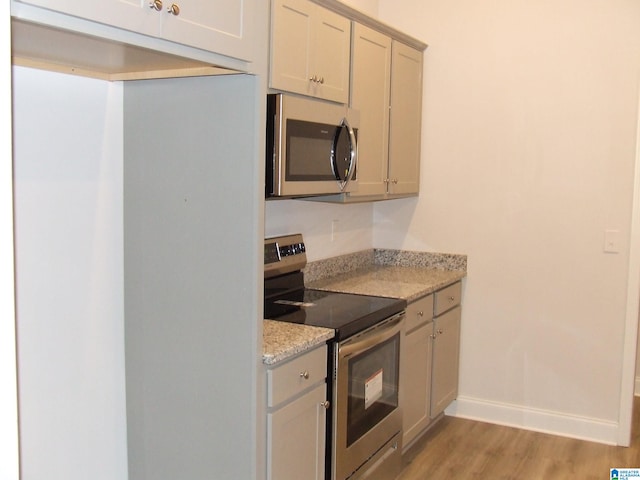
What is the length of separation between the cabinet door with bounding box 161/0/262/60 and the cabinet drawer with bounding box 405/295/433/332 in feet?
5.84

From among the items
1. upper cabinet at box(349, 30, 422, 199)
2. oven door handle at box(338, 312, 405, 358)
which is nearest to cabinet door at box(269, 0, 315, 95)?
upper cabinet at box(349, 30, 422, 199)

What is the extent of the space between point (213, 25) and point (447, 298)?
8.10 ft

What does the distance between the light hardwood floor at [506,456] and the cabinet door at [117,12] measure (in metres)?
2.56

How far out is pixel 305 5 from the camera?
2744 millimetres

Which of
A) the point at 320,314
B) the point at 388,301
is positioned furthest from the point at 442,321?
the point at 320,314

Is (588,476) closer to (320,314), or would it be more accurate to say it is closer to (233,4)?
(320,314)

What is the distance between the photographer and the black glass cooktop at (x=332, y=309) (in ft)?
8.66

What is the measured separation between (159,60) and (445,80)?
8.42 feet

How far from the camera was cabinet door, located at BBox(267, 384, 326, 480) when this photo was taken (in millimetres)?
2221

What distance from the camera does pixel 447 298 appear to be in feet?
12.8

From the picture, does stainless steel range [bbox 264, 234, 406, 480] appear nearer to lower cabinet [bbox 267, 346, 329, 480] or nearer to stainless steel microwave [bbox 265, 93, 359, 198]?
lower cabinet [bbox 267, 346, 329, 480]

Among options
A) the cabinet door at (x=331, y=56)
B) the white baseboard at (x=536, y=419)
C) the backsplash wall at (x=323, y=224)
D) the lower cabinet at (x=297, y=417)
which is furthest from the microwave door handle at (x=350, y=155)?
the white baseboard at (x=536, y=419)

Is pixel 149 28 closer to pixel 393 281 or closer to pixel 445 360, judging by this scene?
pixel 393 281

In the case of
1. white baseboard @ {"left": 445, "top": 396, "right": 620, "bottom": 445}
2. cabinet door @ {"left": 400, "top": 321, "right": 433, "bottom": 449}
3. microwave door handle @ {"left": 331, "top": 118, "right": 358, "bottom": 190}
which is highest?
microwave door handle @ {"left": 331, "top": 118, "right": 358, "bottom": 190}
